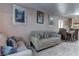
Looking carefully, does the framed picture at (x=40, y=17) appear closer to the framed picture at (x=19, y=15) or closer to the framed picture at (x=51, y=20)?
the framed picture at (x=51, y=20)

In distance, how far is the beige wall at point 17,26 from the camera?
12.5 feet

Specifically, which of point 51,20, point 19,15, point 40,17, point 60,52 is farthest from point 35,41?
point 51,20

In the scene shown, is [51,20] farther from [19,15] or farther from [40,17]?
[19,15]

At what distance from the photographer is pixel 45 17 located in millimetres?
6949

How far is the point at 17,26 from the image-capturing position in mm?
4559

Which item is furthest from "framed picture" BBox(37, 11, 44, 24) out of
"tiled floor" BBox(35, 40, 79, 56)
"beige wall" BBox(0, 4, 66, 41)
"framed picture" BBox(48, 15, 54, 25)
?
"tiled floor" BBox(35, 40, 79, 56)

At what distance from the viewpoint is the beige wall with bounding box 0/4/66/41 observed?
3.80 meters

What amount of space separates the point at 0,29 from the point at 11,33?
575 mm

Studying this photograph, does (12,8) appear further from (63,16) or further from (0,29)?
(63,16)

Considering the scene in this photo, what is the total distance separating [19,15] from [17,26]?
450 mm

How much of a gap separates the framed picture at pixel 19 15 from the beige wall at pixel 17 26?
0.18 metres

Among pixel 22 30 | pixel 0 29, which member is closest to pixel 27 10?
pixel 22 30

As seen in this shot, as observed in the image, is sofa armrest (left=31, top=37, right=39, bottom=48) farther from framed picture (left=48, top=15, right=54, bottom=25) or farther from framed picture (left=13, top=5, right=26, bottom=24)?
framed picture (left=48, top=15, right=54, bottom=25)

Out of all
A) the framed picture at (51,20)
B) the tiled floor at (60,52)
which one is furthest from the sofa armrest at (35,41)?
the framed picture at (51,20)
